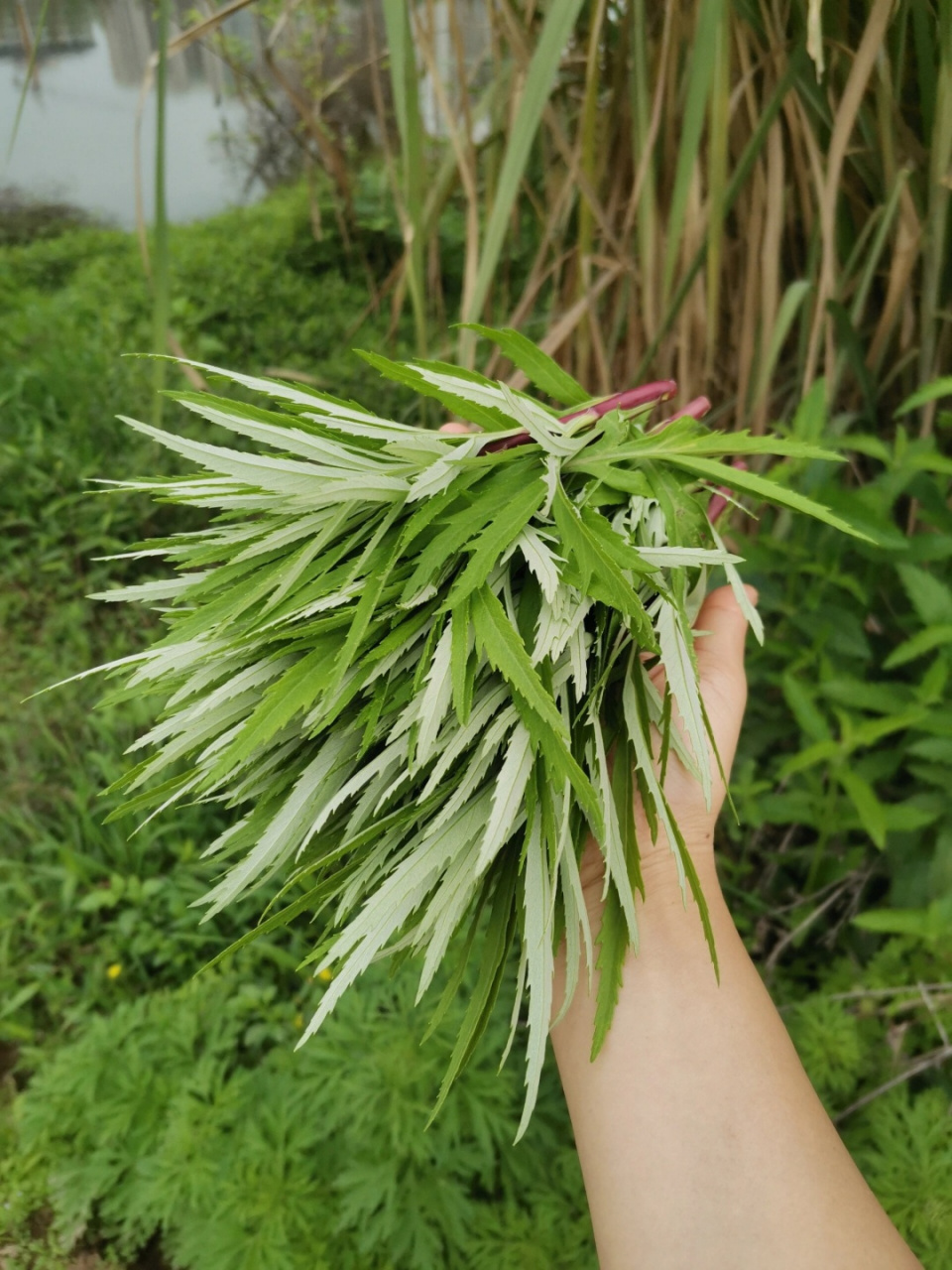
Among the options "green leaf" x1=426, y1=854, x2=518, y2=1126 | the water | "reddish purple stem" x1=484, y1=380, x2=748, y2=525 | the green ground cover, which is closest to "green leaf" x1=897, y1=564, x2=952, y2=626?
the green ground cover

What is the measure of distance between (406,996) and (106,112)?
2.20 metres

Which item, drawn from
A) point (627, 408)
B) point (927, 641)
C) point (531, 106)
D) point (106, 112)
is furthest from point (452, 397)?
point (106, 112)

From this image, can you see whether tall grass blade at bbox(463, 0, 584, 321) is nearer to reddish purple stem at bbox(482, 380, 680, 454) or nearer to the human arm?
reddish purple stem at bbox(482, 380, 680, 454)

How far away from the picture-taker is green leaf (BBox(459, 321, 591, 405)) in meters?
0.58

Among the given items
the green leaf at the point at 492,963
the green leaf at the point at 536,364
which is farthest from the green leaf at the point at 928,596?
the green leaf at the point at 492,963

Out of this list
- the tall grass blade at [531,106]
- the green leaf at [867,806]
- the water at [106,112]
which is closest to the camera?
the tall grass blade at [531,106]

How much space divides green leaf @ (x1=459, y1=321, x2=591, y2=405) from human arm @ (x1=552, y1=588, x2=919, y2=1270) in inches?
15.8

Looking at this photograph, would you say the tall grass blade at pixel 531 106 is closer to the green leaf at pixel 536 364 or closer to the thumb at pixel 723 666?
the green leaf at pixel 536 364

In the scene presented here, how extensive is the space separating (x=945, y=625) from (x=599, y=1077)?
1.92 ft

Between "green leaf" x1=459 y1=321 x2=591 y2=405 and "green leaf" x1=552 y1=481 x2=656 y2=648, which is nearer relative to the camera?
"green leaf" x1=552 y1=481 x2=656 y2=648

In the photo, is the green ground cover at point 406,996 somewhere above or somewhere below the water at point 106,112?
below

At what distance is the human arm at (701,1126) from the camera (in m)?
0.56

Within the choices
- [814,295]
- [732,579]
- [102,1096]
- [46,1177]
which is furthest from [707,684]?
[46,1177]

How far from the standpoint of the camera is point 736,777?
1119 mm
